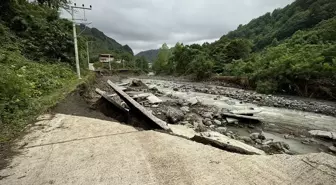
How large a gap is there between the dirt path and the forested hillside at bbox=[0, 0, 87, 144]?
1.52 metres

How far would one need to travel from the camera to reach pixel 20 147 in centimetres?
291

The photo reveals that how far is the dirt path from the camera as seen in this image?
2152mm

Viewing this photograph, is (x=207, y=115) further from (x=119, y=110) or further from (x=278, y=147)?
(x=119, y=110)

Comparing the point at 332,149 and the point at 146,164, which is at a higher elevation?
the point at 146,164

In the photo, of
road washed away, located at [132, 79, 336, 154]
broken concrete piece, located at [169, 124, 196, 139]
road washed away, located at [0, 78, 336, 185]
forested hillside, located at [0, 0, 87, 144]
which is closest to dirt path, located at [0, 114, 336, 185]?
road washed away, located at [0, 78, 336, 185]

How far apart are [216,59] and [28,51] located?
904 inches

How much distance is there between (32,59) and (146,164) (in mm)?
12694

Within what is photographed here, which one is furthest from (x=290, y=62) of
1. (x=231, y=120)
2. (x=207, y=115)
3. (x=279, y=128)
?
(x=207, y=115)

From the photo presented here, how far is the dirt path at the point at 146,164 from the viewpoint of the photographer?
2152 millimetres

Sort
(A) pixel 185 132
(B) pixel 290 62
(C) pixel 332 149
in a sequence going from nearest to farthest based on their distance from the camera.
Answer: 1. (C) pixel 332 149
2. (A) pixel 185 132
3. (B) pixel 290 62

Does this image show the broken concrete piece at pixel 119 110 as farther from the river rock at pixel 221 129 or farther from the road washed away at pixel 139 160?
the river rock at pixel 221 129

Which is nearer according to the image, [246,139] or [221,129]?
[246,139]

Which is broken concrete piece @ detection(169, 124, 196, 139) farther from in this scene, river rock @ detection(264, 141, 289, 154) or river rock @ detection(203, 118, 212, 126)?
river rock @ detection(264, 141, 289, 154)

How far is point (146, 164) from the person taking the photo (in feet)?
8.04
